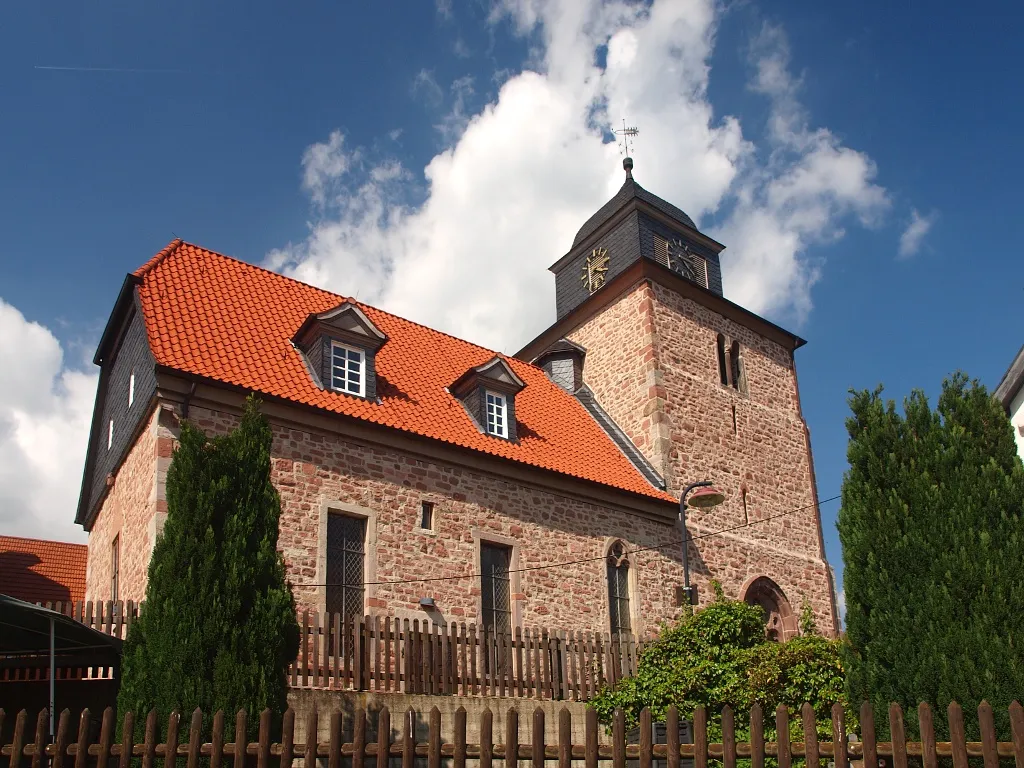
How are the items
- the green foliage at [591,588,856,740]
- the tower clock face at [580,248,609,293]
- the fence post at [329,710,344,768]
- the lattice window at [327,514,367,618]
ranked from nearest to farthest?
the fence post at [329,710,344,768] → the green foliage at [591,588,856,740] → the lattice window at [327,514,367,618] → the tower clock face at [580,248,609,293]

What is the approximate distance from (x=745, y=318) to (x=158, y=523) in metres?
14.1

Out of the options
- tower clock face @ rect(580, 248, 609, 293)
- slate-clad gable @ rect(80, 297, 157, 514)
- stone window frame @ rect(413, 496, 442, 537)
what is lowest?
stone window frame @ rect(413, 496, 442, 537)

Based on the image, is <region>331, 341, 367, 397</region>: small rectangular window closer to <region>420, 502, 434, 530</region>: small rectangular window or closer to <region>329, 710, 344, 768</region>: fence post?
<region>420, 502, 434, 530</region>: small rectangular window

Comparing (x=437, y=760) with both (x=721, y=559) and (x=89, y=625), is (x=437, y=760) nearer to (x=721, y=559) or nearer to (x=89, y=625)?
(x=89, y=625)

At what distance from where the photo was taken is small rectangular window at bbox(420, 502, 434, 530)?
14.5 metres

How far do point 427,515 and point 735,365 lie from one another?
9602 mm

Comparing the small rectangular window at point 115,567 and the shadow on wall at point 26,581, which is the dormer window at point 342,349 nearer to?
the small rectangular window at point 115,567

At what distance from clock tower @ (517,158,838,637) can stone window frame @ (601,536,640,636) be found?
1621 mm

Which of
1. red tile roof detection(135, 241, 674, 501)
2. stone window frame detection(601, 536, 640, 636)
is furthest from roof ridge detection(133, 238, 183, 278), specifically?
stone window frame detection(601, 536, 640, 636)

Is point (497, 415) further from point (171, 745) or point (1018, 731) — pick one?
point (1018, 731)

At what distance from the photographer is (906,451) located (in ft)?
32.0

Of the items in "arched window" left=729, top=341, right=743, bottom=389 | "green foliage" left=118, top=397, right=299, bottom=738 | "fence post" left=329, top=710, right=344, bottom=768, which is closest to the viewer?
"fence post" left=329, top=710, right=344, bottom=768

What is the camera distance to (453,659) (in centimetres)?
1270

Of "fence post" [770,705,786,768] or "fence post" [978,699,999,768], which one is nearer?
"fence post" [978,699,999,768]
